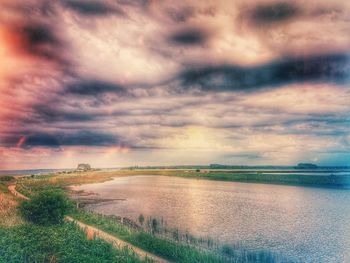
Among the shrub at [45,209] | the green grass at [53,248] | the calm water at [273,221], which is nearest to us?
the green grass at [53,248]

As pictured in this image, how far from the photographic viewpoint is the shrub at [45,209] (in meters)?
28.1

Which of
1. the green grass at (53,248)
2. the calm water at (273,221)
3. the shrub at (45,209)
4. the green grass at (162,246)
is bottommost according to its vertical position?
the calm water at (273,221)

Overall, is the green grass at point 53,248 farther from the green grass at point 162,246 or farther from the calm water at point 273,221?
the calm water at point 273,221

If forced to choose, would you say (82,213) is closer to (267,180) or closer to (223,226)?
(223,226)

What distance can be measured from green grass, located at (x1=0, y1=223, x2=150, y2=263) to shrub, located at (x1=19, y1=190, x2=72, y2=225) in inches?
166

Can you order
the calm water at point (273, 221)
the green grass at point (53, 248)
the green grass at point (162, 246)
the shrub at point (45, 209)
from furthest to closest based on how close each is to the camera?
1. the shrub at point (45, 209)
2. the calm water at point (273, 221)
3. the green grass at point (162, 246)
4. the green grass at point (53, 248)

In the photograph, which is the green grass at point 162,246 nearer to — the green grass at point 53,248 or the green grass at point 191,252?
the green grass at point 191,252

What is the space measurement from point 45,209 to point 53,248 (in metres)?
9.88

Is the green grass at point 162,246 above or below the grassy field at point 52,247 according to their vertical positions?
below

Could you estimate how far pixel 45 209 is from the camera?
28.2m

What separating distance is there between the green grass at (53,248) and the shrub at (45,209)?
13.8 feet

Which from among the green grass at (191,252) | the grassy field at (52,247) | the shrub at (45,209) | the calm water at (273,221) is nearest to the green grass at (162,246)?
the green grass at (191,252)

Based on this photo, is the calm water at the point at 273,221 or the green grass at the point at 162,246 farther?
the calm water at the point at 273,221

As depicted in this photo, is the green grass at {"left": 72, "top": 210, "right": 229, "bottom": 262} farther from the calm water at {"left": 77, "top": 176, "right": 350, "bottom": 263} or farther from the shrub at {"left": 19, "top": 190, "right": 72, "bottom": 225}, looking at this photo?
the calm water at {"left": 77, "top": 176, "right": 350, "bottom": 263}
